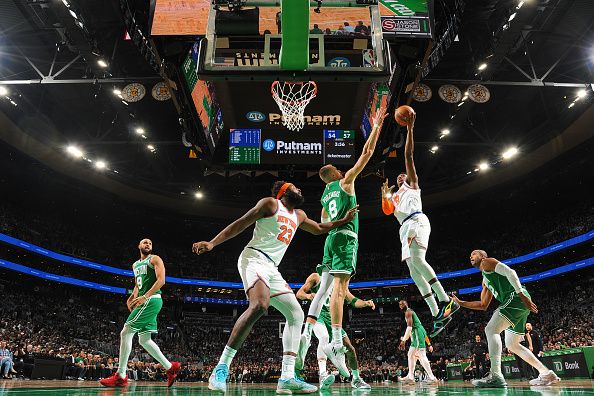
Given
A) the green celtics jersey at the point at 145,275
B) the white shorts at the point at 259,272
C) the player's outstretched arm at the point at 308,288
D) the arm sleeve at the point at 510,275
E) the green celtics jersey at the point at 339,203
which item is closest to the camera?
the white shorts at the point at 259,272

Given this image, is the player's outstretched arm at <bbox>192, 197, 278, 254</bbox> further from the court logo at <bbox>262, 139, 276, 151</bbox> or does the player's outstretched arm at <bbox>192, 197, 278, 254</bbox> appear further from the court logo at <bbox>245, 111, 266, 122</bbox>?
the court logo at <bbox>245, 111, 266, 122</bbox>

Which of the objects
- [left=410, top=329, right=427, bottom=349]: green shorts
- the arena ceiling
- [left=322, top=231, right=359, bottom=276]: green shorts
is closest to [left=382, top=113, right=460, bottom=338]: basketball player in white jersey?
[left=322, top=231, right=359, bottom=276]: green shorts

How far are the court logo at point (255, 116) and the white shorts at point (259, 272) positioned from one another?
25.6 feet

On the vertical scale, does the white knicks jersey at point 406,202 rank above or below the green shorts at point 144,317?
above

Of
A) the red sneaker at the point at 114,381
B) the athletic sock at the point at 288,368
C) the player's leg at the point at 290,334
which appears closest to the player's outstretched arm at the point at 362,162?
the player's leg at the point at 290,334

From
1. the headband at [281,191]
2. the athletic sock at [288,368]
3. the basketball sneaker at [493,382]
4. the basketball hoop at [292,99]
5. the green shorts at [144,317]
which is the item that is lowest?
the basketball sneaker at [493,382]

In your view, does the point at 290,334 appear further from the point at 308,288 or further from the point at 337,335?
the point at 308,288

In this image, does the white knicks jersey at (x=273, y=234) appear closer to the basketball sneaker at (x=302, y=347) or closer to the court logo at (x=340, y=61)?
the basketball sneaker at (x=302, y=347)

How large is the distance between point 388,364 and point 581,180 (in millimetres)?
16570

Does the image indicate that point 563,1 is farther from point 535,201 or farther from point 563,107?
point 535,201

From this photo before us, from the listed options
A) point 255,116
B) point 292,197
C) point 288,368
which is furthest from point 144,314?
point 255,116

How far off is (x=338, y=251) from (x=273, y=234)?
4.98 feet

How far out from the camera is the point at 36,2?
11.5 m

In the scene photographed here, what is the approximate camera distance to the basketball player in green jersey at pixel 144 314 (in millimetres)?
6613
